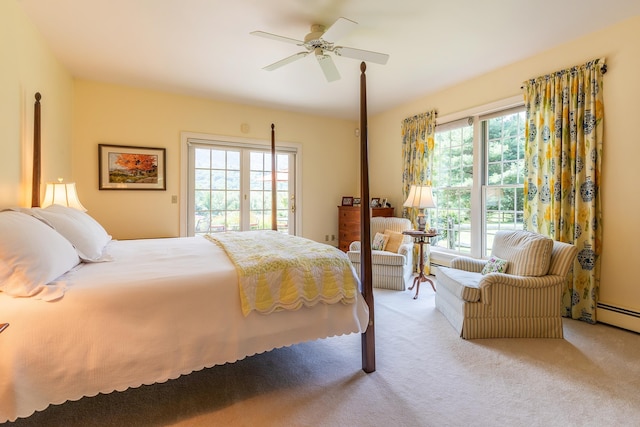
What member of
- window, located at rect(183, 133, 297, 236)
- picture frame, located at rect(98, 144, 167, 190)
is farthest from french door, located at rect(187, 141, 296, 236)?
picture frame, located at rect(98, 144, 167, 190)

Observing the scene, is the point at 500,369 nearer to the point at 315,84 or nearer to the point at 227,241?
the point at 227,241

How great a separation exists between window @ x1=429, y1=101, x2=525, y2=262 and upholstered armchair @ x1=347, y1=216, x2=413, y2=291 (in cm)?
66

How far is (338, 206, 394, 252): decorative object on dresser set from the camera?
5.04m

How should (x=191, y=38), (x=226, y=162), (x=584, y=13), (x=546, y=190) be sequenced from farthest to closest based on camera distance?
(x=226, y=162)
(x=546, y=190)
(x=191, y=38)
(x=584, y=13)

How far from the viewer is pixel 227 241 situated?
8.96 feet

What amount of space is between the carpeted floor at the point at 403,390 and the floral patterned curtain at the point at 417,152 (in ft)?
7.64

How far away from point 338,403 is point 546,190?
9.76 ft

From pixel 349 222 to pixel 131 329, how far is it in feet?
13.5

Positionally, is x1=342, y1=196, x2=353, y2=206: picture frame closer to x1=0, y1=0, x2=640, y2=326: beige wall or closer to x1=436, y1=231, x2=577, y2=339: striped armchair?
x1=0, y1=0, x2=640, y2=326: beige wall

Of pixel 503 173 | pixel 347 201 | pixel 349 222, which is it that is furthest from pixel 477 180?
pixel 347 201

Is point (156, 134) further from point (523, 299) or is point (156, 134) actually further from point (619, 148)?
point (619, 148)

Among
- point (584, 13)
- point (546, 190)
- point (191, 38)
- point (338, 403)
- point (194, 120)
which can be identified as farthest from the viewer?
point (194, 120)

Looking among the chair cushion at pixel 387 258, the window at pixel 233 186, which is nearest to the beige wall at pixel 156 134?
the window at pixel 233 186

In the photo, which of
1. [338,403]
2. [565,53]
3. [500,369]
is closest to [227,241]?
Result: [338,403]
